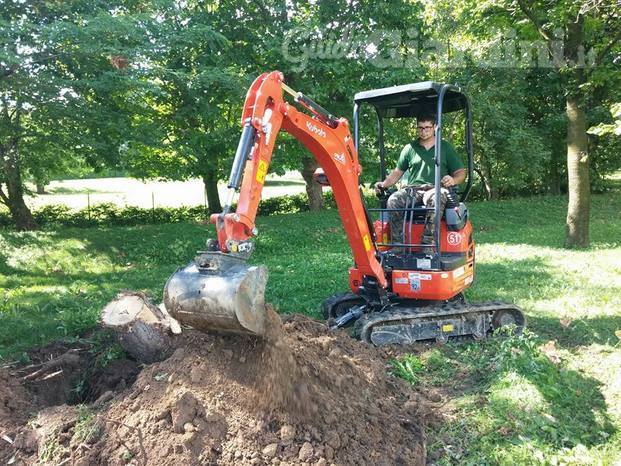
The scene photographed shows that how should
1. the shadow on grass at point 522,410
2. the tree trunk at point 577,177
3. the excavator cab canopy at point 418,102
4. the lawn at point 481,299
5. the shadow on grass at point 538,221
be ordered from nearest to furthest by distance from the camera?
the shadow on grass at point 522,410, the lawn at point 481,299, the excavator cab canopy at point 418,102, the tree trunk at point 577,177, the shadow on grass at point 538,221

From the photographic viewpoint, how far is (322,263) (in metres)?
10.6

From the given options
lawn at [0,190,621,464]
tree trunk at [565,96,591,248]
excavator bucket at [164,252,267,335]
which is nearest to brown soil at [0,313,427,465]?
excavator bucket at [164,252,267,335]

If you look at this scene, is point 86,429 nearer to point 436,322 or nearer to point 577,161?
point 436,322

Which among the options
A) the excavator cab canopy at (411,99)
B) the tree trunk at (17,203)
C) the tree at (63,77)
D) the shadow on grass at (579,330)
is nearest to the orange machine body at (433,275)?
the shadow on grass at (579,330)

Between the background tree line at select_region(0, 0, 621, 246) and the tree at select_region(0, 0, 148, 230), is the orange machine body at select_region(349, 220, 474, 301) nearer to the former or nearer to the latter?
the background tree line at select_region(0, 0, 621, 246)

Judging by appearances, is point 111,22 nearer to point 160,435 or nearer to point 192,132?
point 192,132

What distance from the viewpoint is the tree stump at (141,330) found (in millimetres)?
4832

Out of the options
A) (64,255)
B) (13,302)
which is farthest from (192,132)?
(13,302)

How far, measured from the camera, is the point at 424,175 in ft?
20.2

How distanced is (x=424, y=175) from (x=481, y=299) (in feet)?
7.90

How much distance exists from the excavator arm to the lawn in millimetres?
1477

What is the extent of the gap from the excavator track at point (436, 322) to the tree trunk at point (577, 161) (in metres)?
7.40

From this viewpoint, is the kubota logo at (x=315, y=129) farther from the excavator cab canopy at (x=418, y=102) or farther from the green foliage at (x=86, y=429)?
the green foliage at (x=86, y=429)

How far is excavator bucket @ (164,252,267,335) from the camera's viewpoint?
12.3ft
